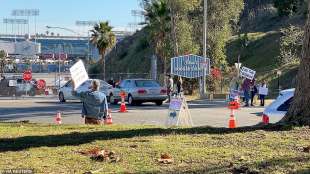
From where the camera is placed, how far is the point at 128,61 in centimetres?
10169

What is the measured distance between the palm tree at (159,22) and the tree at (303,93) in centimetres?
4159

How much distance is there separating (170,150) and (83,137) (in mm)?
1904

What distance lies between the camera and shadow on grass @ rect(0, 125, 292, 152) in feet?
29.2

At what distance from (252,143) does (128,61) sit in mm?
93389

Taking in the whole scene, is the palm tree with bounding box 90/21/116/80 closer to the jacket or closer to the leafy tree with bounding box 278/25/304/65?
the leafy tree with bounding box 278/25/304/65

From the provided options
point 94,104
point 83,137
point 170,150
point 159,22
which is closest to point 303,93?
point 170,150

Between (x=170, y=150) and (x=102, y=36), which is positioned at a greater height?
(x=102, y=36)

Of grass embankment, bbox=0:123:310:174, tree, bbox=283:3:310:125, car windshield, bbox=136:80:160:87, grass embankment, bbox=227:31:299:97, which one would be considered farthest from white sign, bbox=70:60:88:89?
grass embankment, bbox=227:31:299:97

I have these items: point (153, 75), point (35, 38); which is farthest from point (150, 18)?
point (35, 38)

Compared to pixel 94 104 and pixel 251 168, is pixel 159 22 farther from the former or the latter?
pixel 251 168

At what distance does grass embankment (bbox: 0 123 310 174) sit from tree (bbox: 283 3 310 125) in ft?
1.06

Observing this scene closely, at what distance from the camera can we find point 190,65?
4347cm

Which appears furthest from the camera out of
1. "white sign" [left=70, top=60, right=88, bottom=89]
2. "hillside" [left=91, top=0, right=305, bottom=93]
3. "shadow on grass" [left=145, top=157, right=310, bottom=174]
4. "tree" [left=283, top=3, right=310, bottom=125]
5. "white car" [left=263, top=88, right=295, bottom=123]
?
"hillside" [left=91, top=0, right=305, bottom=93]

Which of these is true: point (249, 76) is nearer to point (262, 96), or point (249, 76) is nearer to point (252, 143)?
point (262, 96)
